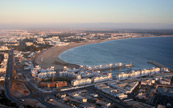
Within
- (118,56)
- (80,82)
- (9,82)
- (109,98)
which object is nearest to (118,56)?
(118,56)

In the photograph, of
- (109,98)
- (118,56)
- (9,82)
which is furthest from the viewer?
(118,56)

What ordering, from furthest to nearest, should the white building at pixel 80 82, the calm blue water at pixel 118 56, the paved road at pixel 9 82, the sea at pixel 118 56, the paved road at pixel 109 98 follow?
the calm blue water at pixel 118 56 < the sea at pixel 118 56 < the white building at pixel 80 82 < the paved road at pixel 9 82 < the paved road at pixel 109 98

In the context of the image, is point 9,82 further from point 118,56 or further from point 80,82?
point 118,56

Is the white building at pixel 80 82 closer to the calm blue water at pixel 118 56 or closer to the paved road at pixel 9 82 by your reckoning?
the paved road at pixel 9 82

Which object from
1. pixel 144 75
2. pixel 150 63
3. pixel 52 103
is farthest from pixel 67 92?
pixel 150 63

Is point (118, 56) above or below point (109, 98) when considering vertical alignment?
above

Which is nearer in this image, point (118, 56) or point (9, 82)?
point (9, 82)

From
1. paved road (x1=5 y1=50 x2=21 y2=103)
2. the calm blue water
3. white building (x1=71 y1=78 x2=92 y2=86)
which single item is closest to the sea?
the calm blue water

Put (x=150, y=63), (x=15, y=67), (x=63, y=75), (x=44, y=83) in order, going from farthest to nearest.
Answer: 1. (x=150, y=63)
2. (x=15, y=67)
3. (x=63, y=75)
4. (x=44, y=83)

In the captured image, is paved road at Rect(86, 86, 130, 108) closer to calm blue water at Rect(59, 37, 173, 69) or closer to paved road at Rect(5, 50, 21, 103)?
paved road at Rect(5, 50, 21, 103)

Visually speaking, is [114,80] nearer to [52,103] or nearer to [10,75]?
[52,103]

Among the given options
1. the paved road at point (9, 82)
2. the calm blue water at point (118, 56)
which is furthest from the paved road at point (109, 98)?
the calm blue water at point (118, 56)
